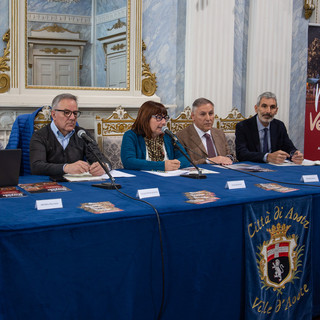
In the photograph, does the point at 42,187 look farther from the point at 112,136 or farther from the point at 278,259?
the point at 112,136

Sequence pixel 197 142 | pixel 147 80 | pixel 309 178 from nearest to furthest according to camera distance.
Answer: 1. pixel 309 178
2. pixel 197 142
3. pixel 147 80

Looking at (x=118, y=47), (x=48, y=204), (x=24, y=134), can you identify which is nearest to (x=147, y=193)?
(x=48, y=204)

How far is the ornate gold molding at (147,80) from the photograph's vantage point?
15.4 feet

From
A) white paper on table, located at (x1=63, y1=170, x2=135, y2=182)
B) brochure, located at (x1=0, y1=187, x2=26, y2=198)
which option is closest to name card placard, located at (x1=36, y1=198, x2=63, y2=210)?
brochure, located at (x1=0, y1=187, x2=26, y2=198)

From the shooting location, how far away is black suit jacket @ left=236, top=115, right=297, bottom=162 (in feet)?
12.7

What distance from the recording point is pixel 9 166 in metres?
2.16

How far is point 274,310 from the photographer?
212 cm

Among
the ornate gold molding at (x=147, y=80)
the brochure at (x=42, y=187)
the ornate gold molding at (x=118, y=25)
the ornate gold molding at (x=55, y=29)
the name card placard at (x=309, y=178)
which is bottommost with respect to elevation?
the brochure at (x=42, y=187)

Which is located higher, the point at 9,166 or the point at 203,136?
the point at 203,136

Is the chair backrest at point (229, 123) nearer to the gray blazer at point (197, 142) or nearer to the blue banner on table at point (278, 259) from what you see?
the gray blazer at point (197, 142)

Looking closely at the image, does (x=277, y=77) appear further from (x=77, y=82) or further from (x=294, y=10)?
(x=77, y=82)

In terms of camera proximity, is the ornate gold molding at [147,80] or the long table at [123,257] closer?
the long table at [123,257]

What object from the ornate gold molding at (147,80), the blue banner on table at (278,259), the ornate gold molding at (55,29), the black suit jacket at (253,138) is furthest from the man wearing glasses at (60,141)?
the ornate gold molding at (147,80)

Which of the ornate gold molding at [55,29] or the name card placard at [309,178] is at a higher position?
the ornate gold molding at [55,29]
